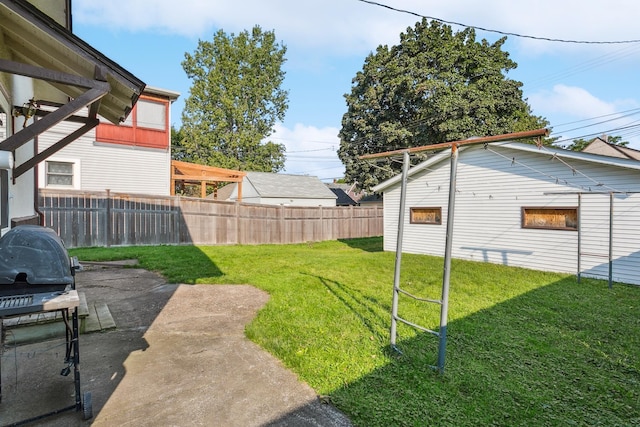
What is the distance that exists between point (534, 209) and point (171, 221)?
11622mm

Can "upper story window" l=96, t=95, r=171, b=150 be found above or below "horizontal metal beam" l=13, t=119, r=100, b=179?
above

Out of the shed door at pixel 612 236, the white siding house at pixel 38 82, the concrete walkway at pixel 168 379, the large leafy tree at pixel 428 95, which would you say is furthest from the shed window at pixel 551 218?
the large leafy tree at pixel 428 95

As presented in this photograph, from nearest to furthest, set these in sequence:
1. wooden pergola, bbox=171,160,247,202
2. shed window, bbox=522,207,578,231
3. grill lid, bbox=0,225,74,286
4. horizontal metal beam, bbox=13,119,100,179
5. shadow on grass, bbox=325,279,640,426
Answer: grill lid, bbox=0,225,74,286 → shadow on grass, bbox=325,279,640,426 → horizontal metal beam, bbox=13,119,100,179 → shed window, bbox=522,207,578,231 → wooden pergola, bbox=171,160,247,202

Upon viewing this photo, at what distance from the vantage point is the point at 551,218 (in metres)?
8.84

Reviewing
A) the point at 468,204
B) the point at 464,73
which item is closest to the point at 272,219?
the point at 468,204

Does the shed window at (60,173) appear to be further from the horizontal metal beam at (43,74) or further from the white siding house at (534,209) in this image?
the white siding house at (534,209)

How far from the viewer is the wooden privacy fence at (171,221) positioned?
1008 cm

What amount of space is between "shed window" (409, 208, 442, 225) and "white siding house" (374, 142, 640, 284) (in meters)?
0.04

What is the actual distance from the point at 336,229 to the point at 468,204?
730cm

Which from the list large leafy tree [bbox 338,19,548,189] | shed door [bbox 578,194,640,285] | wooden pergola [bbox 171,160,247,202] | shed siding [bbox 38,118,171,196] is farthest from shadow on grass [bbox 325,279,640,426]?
large leafy tree [bbox 338,19,548,189]

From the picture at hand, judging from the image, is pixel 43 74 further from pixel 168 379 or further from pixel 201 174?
pixel 201 174

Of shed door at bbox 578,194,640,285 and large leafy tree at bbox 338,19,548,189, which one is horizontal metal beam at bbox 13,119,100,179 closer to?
shed door at bbox 578,194,640,285

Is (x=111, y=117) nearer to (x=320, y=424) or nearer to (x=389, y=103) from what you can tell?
(x=320, y=424)

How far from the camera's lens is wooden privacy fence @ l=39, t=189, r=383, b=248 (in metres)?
10.1
